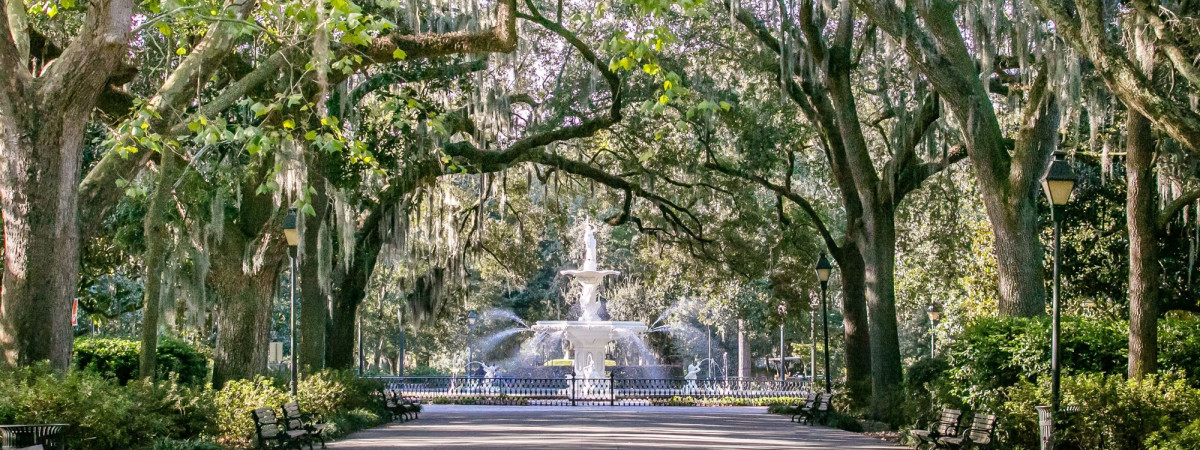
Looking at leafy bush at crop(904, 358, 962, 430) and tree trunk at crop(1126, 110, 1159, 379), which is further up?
tree trunk at crop(1126, 110, 1159, 379)

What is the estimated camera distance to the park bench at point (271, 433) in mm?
14414

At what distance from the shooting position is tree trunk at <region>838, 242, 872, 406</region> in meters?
24.2

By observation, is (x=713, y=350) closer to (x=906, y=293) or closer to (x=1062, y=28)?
(x=906, y=293)

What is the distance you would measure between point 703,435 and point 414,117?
8000mm

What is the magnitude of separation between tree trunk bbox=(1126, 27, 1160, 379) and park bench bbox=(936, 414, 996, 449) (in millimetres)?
1689

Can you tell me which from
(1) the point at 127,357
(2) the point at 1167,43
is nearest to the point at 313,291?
(1) the point at 127,357

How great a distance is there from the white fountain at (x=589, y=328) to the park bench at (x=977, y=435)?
20640 millimetres

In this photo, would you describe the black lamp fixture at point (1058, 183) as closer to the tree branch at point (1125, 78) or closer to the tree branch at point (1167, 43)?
the tree branch at point (1167, 43)

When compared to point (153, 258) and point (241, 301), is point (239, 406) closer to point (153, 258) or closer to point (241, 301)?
point (153, 258)

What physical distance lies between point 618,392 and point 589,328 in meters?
2.09

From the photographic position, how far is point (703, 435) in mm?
18969

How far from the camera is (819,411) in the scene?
23453 millimetres

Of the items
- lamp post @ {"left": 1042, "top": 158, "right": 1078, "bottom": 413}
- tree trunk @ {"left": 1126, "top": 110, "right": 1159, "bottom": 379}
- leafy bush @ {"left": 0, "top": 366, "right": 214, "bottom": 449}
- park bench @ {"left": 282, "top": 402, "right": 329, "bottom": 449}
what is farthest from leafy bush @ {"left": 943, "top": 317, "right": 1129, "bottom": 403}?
leafy bush @ {"left": 0, "top": 366, "right": 214, "bottom": 449}

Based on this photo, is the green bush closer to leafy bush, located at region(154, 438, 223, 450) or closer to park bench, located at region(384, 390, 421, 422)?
park bench, located at region(384, 390, 421, 422)
